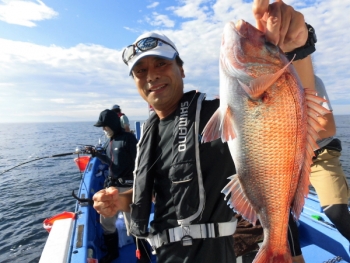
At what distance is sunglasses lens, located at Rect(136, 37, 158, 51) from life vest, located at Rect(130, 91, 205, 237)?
0.51m

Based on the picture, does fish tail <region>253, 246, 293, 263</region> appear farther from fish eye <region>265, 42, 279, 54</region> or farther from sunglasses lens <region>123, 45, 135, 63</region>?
sunglasses lens <region>123, 45, 135, 63</region>

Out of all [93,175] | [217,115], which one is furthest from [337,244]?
[93,175]

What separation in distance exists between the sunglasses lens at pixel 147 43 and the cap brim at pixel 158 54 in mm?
56

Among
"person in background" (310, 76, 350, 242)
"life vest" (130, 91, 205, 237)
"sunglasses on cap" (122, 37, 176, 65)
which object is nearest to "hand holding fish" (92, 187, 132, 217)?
"life vest" (130, 91, 205, 237)

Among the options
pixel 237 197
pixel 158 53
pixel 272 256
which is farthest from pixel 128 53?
pixel 272 256

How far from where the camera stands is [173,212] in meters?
1.86

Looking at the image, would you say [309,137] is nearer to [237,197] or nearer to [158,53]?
[237,197]

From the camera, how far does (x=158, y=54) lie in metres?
1.98

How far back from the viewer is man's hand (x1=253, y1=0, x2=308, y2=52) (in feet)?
4.24

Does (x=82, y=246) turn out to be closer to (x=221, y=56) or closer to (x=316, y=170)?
(x=221, y=56)

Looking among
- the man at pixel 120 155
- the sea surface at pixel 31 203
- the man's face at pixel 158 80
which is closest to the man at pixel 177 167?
the man's face at pixel 158 80

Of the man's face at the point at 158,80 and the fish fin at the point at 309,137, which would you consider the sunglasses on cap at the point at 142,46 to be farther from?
the fish fin at the point at 309,137

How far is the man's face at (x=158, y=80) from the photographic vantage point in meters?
2.02

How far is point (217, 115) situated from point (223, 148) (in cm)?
41
